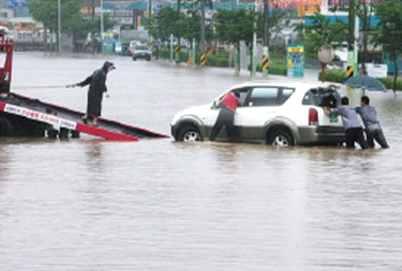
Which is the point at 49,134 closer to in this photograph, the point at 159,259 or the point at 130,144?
the point at 130,144

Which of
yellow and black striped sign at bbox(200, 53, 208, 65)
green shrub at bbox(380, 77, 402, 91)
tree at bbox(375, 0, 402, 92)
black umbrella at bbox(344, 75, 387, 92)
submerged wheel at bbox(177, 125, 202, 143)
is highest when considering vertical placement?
tree at bbox(375, 0, 402, 92)

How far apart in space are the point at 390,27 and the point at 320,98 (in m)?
29.5

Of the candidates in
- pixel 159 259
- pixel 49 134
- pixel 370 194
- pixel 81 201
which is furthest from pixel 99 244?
pixel 49 134

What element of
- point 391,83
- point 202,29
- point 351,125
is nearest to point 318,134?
point 351,125

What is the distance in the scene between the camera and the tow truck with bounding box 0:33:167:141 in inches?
1160

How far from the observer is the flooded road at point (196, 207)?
1356 cm

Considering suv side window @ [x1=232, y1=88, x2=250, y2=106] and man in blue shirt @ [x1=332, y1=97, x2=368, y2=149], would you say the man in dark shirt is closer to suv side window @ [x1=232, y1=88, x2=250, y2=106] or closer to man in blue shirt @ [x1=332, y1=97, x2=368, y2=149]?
suv side window @ [x1=232, y1=88, x2=250, y2=106]

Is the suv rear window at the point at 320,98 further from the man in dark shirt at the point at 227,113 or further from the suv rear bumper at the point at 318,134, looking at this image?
the man in dark shirt at the point at 227,113

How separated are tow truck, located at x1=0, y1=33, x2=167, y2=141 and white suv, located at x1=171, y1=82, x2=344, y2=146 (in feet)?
6.98

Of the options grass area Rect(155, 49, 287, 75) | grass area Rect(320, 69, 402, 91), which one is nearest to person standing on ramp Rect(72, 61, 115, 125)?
grass area Rect(320, 69, 402, 91)

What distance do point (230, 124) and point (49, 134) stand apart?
13.8ft

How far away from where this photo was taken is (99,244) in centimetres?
1421

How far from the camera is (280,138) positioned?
2795cm

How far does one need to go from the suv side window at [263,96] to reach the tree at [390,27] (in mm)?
28066
